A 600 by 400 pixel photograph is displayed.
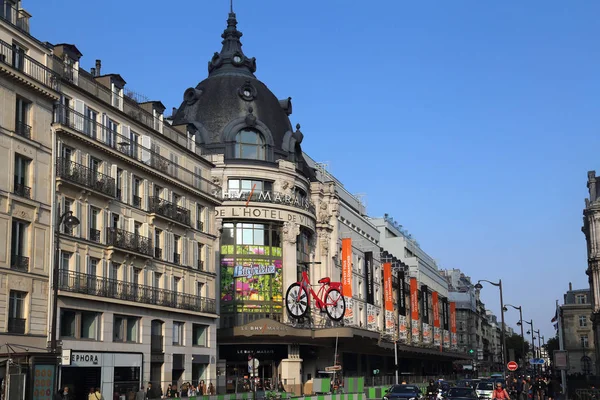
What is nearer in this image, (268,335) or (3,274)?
(3,274)

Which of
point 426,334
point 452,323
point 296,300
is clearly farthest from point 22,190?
point 452,323

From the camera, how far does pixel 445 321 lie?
137125mm

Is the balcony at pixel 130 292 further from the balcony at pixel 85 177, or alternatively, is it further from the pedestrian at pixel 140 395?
the pedestrian at pixel 140 395

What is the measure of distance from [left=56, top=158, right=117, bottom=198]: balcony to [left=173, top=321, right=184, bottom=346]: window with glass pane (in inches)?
401

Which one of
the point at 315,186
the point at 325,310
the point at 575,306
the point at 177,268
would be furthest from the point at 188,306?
the point at 575,306

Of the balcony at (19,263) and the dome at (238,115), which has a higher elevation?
the dome at (238,115)

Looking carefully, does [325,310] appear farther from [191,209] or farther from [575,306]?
[575,306]

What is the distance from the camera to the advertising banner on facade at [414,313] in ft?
345

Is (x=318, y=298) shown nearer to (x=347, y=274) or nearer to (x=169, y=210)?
(x=347, y=274)

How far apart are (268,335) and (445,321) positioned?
258ft

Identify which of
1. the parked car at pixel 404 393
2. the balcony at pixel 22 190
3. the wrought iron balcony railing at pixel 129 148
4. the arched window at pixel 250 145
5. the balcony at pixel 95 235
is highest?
the arched window at pixel 250 145

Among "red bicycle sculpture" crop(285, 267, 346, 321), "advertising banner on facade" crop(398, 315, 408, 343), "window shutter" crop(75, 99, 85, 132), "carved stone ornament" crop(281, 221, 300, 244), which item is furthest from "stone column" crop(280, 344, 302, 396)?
"advertising banner on facade" crop(398, 315, 408, 343)

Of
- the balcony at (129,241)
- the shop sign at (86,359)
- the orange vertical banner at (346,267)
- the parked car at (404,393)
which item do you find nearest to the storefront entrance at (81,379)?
the shop sign at (86,359)

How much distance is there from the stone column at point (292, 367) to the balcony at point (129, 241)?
25085mm
